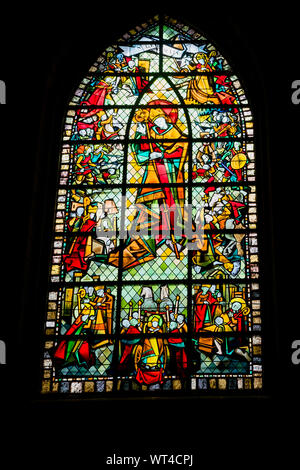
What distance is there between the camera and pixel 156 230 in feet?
26.2

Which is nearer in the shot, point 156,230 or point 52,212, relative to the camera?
point 156,230

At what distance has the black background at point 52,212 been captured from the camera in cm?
681

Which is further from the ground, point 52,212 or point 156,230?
point 52,212

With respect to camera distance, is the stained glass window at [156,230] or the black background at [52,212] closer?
the black background at [52,212]

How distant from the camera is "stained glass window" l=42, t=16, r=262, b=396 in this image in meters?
7.38

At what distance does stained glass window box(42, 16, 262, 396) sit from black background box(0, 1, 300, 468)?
152mm

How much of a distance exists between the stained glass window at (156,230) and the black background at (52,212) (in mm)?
152

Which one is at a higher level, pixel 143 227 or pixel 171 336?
pixel 143 227

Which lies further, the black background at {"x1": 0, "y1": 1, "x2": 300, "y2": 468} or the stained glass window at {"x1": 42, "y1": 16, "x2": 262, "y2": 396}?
the stained glass window at {"x1": 42, "y1": 16, "x2": 262, "y2": 396}

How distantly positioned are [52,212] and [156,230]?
988 millimetres
